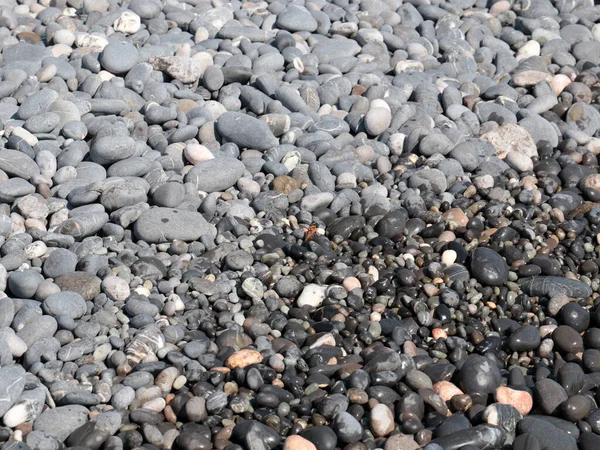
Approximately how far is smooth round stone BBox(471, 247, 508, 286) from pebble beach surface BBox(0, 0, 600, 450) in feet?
0.06

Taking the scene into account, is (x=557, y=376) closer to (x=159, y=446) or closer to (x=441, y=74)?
(x=159, y=446)

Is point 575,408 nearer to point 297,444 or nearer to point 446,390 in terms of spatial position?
point 446,390

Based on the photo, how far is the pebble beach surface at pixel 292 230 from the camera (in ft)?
11.2

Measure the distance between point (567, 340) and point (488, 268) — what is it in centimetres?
64

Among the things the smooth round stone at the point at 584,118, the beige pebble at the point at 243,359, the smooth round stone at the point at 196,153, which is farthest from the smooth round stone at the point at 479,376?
the smooth round stone at the point at 584,118

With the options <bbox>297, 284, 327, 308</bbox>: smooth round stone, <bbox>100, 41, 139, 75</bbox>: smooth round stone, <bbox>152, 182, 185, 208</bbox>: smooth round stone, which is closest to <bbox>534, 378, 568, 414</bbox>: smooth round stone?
<bbox>297, 284, 327, 308</bbox>: smooth round stone

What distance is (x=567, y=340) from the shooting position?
387 centimetres

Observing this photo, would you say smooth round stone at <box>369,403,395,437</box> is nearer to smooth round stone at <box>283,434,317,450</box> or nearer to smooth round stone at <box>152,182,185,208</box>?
smooth round stone at <box>283,434,317,450</box>

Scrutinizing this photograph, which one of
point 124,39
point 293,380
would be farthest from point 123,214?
point 124,39

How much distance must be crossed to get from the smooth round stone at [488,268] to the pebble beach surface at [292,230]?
2 cm

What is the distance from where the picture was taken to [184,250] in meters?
4.50

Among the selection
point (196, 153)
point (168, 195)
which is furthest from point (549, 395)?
point (196, 153)

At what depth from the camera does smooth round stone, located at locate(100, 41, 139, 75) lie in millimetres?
5934

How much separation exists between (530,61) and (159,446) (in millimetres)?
5009
